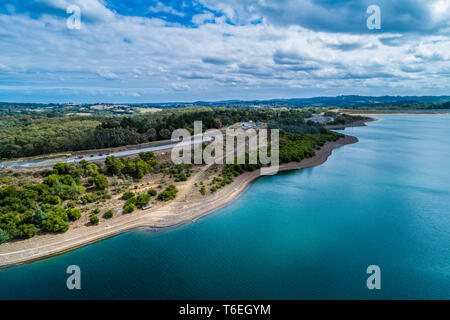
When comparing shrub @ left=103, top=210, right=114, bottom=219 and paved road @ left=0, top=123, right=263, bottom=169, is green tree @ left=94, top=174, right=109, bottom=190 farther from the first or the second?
paved road @ left=0, top=123, right=263, bottom=169

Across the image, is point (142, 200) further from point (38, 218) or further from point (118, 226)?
point (38, 218)

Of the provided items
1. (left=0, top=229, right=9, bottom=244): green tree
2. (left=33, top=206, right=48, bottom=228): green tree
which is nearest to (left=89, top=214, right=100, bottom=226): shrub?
(left=33, top=206, right=48, bottom=228): green tree

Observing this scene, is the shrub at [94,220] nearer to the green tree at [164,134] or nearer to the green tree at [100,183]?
the green tree at [100,183]

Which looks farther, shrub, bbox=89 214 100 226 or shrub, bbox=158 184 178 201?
shrub, bbox=158 184 178 201

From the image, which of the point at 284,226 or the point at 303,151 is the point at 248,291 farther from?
the point at 303,151

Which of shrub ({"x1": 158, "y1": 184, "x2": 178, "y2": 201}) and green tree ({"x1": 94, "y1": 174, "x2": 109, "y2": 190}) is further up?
green tree ({"x1": 94, "y1": 174, "x2": 109, "y2": 190})

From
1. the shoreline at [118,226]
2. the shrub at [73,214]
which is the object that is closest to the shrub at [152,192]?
the shoreline at [118,226]

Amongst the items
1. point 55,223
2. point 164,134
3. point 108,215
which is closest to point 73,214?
point 55,223

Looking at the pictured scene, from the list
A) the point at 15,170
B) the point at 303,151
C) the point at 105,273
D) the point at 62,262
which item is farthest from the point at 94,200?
the point at 303,151
